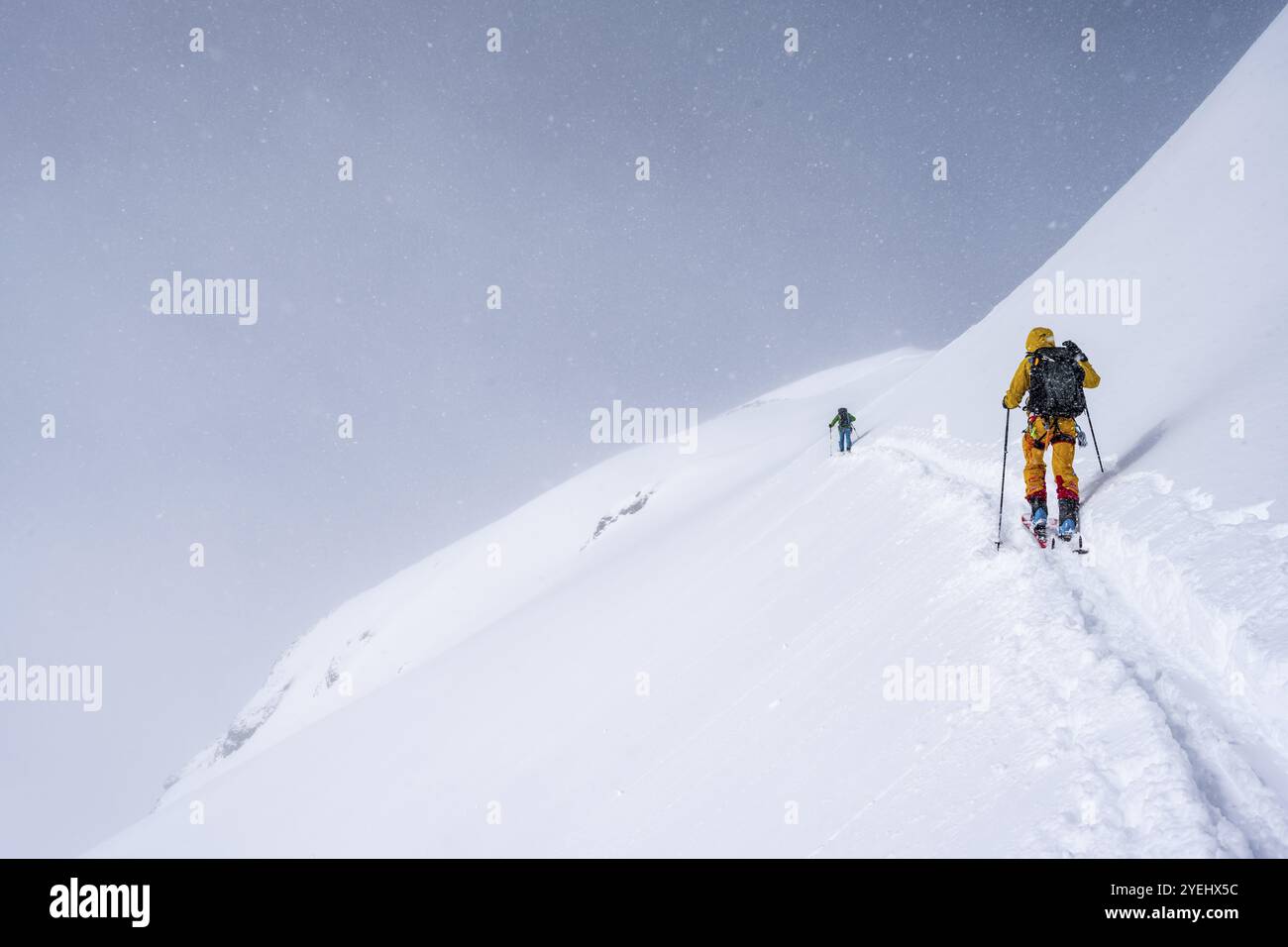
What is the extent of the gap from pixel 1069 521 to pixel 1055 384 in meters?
1.53

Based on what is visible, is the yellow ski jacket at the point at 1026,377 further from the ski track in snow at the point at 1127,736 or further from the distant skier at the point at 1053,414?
the ski track in snow at the point at 1127,736

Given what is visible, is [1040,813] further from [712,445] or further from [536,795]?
[712,445]

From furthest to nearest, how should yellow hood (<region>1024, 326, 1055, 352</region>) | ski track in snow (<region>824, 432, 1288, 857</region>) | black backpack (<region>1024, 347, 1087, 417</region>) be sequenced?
yellow hood (<region>1024, 326, 1055, 352</region>), black backpack (<region>1024, 347, 1087, 417</region>), ski track in snow (<region>824, 432, 1288, 857</region>)

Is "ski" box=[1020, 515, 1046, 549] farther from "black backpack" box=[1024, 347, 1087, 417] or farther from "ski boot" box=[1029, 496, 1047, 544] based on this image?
"black backpack" box=[1024, 347, 1087, 417]

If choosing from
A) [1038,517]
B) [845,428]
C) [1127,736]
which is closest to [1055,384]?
[1038,517]

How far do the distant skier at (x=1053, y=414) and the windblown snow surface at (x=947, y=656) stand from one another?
1.14 feet

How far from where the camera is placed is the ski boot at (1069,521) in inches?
236

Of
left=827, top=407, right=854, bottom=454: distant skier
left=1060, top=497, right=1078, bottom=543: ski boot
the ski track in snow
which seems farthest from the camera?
left=827, top=407, right=854, bottom=454: distant skier

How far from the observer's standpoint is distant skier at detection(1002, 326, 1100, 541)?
6.17 meters

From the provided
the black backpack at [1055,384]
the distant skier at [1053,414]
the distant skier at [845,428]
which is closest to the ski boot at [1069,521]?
the distant skier at [1053,414]

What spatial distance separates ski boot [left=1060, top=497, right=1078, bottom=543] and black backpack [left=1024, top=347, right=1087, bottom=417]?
1.04m

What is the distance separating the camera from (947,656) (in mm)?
4746

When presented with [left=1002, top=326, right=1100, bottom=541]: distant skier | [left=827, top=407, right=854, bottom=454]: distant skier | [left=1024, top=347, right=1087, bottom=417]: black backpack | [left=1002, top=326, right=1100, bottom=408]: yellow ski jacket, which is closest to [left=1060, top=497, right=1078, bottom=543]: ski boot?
[left=1002, top=326, right=1100, bottom=541]: distant skier

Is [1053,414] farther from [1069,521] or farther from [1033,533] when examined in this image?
[1033,533]
